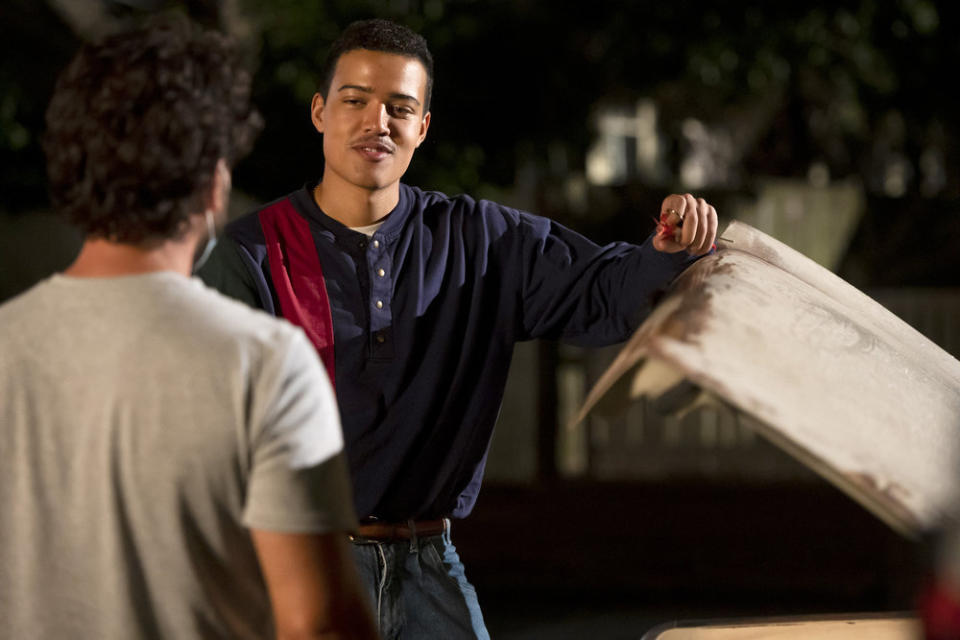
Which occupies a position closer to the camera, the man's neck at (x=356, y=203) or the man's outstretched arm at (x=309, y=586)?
the man's outstretched arm at (x=309, y=586)

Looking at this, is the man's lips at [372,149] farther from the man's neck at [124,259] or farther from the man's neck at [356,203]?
the man's neck at [124,259]

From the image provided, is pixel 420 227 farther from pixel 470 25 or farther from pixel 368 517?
pixel 470 25

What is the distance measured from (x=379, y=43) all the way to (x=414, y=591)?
3.96 ft

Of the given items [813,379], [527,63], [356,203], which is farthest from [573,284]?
[527,63]

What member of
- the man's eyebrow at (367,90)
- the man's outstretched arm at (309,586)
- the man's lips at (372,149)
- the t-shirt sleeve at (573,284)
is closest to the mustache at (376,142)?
the man's lips at (372,149)

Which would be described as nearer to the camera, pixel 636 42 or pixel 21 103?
pixel 21 103

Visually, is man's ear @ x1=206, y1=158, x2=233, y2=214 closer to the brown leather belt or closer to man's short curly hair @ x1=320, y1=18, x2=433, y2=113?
the brown leather belt

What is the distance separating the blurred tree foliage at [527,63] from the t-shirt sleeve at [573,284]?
4.63 m

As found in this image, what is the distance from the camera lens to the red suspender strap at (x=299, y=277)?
246 centimetres

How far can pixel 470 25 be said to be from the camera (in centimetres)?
775

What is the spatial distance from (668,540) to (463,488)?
4939 mm

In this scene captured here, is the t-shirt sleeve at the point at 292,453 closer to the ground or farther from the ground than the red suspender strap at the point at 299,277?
closer to the ground

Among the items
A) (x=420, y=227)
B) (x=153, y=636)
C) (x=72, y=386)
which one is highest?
(x=420, y=227)

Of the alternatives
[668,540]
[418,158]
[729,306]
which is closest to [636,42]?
[418,158]
